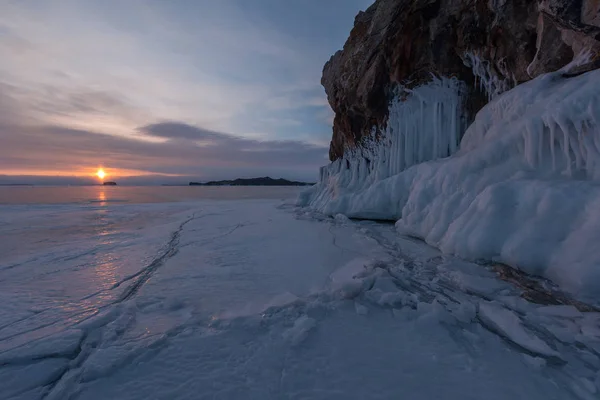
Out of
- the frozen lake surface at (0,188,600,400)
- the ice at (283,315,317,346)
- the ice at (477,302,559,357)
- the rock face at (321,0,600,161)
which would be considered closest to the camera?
the frozen lake surface at (0,188,600,400)

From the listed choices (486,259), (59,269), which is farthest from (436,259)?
(59,269)

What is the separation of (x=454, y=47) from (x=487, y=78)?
1.52 meters

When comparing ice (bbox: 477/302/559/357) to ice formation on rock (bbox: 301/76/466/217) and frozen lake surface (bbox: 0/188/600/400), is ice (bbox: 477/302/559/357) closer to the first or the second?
frozen lake surface (bbox: 0/188/600/400)

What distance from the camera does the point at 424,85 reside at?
30.8ft

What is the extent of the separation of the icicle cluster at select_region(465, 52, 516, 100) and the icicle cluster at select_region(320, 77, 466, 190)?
0.93 meters

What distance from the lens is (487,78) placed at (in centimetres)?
752

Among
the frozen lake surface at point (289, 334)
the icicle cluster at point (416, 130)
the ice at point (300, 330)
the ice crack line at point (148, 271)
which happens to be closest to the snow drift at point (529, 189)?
the frozen lake surface at point (289, 334)

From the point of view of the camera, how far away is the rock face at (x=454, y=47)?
4582 mm

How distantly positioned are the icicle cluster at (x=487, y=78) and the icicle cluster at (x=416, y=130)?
93cm

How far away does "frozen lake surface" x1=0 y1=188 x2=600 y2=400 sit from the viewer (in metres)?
1.65

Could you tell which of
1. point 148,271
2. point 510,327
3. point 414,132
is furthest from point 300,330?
point 414,132

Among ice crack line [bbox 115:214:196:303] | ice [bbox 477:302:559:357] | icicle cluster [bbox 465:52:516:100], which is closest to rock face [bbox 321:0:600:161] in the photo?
icicle cluster [bbox 465:52:516:100]

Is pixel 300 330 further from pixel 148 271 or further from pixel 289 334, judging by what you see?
pixel 148 271

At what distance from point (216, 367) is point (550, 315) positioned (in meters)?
2.73
